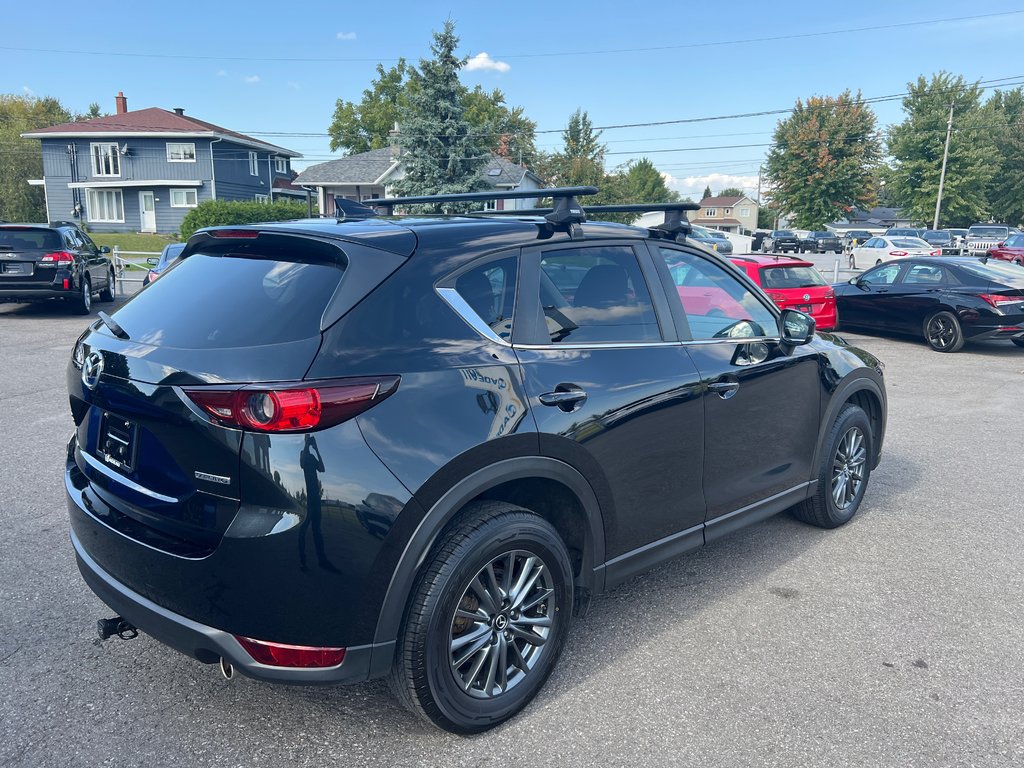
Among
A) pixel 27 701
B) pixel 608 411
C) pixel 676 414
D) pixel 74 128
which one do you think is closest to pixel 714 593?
pixel 676 414

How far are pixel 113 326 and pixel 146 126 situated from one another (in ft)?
161

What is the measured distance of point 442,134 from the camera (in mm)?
32094

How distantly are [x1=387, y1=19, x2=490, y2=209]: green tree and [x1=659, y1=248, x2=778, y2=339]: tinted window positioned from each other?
93.6ft

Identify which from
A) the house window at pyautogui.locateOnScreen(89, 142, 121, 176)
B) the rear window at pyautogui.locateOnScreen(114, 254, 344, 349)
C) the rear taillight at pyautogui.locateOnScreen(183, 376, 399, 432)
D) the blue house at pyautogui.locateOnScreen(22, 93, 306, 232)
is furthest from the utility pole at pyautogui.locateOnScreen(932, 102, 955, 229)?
the rear taillight at pyautogui.locateOnScreen(183, 376, 399, 432)

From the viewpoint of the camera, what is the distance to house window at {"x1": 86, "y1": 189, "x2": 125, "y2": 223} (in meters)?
47.2

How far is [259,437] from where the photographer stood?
2418mm

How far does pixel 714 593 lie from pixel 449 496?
2.01 metres

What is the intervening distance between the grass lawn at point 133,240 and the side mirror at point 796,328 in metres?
38.9

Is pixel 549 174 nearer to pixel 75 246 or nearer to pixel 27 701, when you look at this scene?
pixel 75 246

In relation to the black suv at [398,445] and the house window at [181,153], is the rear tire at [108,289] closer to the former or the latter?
the black suv at [398,445]

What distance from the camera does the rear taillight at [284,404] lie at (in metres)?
2.42

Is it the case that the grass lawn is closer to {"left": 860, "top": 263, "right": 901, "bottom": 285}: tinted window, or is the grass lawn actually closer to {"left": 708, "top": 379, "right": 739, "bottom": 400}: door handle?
{"left": 860, "top": 263, "right": 901, "bottom": 285}: tinted window

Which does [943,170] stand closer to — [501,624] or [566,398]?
[566,398]

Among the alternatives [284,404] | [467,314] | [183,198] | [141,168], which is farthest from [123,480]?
[141,168]
